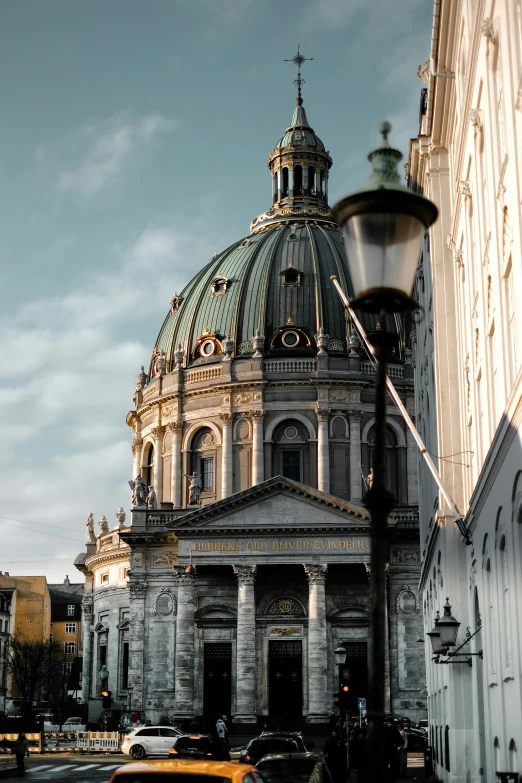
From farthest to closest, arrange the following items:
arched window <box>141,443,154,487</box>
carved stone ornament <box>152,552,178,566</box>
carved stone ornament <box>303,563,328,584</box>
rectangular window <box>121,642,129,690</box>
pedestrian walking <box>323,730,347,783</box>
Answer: arched window <box>141,443,154,487</box> → rectangular window <box>121,642,129,690</box> → carved stone ornament <box>152,552,178,566</box> → carved stone ornament <box>303,563,328,584</box> → pedestrian walking <box>323,730,347,783</box>

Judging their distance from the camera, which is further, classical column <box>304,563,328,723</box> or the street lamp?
classical column <box>304,563,328,723</box>

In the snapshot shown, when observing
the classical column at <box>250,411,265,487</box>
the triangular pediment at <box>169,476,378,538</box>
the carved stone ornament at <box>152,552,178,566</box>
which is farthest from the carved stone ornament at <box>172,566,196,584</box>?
the classical column at <box>250,411,265,487</box>

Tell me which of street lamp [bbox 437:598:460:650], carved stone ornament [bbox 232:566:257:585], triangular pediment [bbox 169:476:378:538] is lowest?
street lamp [bbox 437:598:460:650]

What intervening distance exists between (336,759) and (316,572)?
1435 inches

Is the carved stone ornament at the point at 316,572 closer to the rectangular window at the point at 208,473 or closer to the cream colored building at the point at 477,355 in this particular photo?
the rectangular window at the point at 208,473

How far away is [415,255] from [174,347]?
77133mm

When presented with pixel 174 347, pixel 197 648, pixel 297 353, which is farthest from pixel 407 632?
pixel 174 347

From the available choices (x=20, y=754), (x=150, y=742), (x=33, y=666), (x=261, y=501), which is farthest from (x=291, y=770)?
(x=33, y=666)

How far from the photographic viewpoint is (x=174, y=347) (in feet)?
278

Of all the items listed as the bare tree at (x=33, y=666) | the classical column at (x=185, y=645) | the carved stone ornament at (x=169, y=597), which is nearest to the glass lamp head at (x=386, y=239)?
the classical column at (x=185, y=645)

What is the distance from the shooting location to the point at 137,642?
224 ft

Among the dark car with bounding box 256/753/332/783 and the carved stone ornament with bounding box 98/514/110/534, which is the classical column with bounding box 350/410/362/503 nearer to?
the carved stone ornament with bounding box 98/514/110/534

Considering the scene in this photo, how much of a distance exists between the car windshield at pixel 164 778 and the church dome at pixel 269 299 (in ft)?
225

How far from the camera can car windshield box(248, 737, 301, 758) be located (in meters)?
26.4
